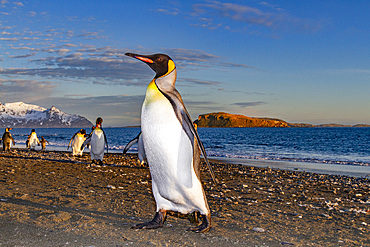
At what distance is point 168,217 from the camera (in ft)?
16.0

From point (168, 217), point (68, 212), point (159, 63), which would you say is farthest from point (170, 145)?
point (68, 212)

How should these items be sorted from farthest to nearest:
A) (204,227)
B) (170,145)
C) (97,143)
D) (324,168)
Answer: (324,168) < (97,143) < (204,227) < (170,145)

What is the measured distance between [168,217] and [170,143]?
1.48 meters

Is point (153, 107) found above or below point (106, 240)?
above

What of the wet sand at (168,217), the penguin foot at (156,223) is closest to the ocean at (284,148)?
the wet sand at (168,217)

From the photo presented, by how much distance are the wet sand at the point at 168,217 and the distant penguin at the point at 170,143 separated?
0.45 metres

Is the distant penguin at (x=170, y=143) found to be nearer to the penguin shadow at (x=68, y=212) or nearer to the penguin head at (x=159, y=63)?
the penguin head at (x=159, y=63)

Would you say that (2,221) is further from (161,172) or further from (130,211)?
(161,172)

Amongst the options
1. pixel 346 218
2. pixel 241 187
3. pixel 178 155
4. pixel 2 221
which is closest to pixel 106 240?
pixel 178 155

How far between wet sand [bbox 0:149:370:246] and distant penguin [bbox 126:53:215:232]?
1.47 ft

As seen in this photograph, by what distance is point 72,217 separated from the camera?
4562 millimetres

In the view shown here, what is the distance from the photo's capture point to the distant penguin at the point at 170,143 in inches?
156

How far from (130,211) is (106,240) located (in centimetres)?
145

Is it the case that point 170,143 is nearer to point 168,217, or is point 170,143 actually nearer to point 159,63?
point 159,63
